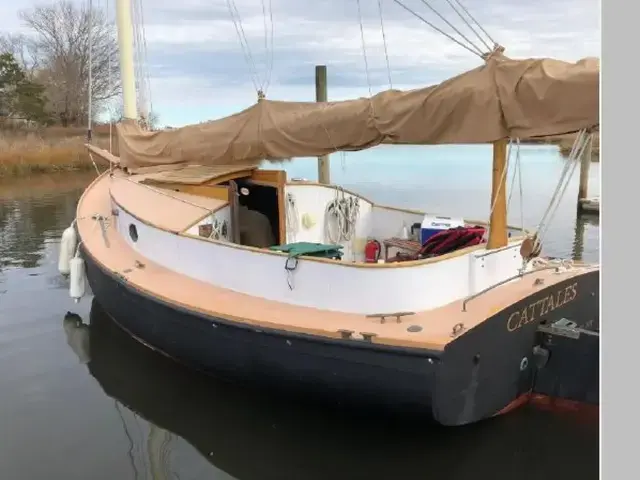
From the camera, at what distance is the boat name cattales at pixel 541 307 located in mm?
4617

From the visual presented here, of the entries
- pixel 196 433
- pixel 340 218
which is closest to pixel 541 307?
pixel 340 218

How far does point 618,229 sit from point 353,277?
12.9ft

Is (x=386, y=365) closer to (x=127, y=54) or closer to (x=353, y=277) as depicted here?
(x=353, y=277)

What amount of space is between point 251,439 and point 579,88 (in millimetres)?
3695

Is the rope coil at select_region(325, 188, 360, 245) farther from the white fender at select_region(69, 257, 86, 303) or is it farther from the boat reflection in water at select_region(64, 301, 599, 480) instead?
the white fender at select_region(69, 257, 86, 303)

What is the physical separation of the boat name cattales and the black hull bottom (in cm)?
5

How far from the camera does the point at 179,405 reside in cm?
567

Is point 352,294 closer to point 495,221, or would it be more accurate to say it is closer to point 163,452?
point 495,221

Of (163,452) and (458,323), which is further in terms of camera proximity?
(163,452)

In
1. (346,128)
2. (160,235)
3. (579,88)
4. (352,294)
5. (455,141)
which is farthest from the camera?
(160,235)

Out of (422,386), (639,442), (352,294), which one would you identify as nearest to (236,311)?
(352,294)

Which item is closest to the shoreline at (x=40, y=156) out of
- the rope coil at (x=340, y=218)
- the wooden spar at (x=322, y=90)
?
the wooden spar at (x=322, y=90)

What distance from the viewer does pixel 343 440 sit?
195 inches

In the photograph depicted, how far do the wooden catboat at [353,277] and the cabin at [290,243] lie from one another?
2 cm
